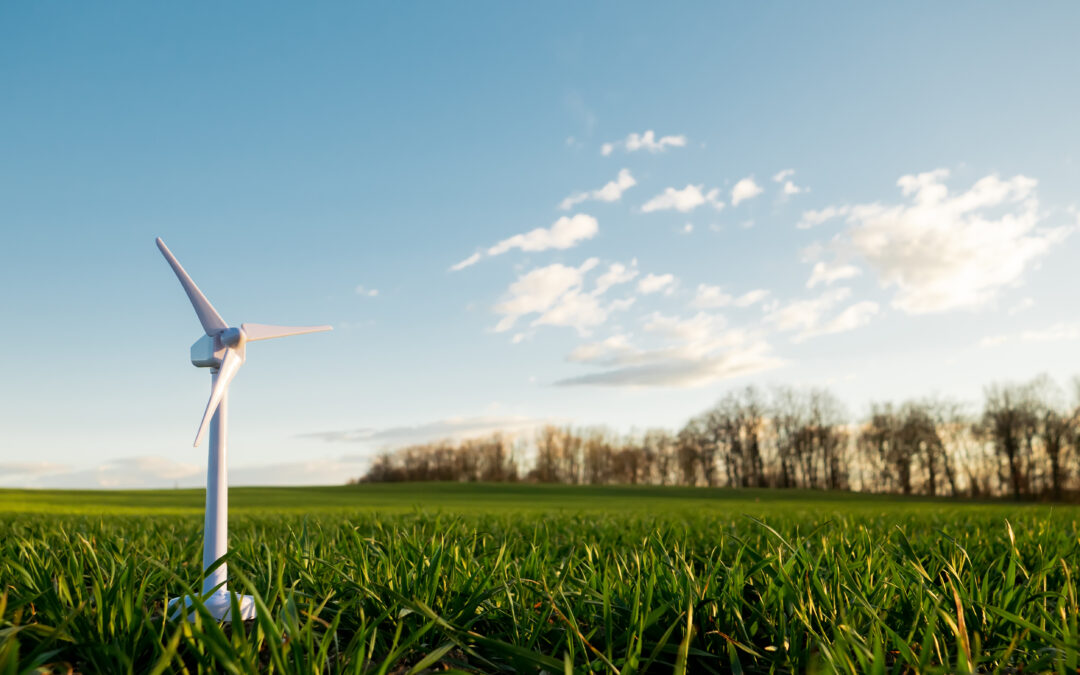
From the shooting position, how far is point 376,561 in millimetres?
3820

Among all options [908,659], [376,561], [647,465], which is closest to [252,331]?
[376,561]

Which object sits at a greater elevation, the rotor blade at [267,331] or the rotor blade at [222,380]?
the rotor blade at [267,331]

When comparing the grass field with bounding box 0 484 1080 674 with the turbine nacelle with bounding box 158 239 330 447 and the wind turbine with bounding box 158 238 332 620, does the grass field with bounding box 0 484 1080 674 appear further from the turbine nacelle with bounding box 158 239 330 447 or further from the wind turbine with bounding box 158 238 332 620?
the turbine nacelle with bounding box 158 239 330 447

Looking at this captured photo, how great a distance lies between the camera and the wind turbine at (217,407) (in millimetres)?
2885

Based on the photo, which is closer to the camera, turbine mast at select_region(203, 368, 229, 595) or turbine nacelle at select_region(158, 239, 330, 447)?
turbine mast at select_region(203, 368, 229, 595)

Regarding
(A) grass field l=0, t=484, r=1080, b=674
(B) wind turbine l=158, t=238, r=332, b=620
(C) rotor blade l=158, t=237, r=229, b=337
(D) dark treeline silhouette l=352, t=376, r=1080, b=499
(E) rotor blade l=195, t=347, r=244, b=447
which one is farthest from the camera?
(D) dark treeline silhouette l=352, t=376, r=1080, b=499

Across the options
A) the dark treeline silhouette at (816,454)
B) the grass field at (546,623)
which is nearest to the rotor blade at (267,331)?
the grass field at (546,623)

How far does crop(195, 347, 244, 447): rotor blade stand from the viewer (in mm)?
3295

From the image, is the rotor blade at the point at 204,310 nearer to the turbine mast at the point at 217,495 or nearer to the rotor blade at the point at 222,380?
the rotor blade at the point at 222,380

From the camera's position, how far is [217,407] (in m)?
3.29

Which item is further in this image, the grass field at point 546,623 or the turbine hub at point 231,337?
the turbine hub at point 231,337

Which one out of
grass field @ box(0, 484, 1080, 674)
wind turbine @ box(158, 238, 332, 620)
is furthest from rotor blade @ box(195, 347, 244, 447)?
grass field @ box(0, 484, 1080, 674)

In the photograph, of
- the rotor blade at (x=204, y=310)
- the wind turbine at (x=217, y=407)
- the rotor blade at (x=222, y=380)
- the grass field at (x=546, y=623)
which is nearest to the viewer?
the grass field at (x=546, y=623)

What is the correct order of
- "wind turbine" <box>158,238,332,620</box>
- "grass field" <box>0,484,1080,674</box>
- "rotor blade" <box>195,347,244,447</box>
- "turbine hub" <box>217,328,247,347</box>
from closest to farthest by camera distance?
"grass field" <box>0,484,1080,674</box> < "wind turbine" <box>158,238,332,620</box> < "rotor blade" <box>195,347,244,447</box> < "turbine hub" <box>217,328,247,347</box>
